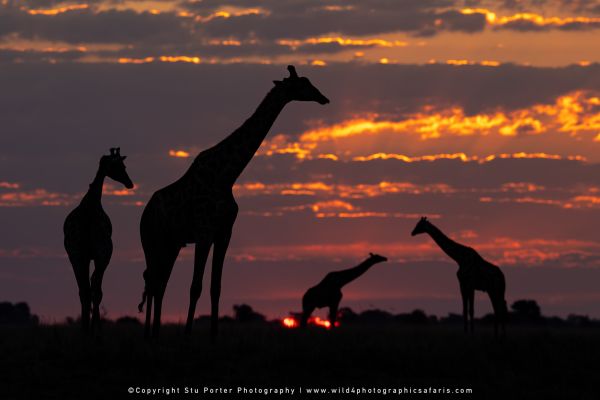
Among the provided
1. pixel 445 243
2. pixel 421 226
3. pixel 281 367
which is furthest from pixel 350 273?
pixel 281 367

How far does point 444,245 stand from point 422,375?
37.7ft

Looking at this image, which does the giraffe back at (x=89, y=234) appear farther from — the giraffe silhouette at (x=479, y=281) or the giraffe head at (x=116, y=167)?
the giraffe silhouette at (x=479, y=281)

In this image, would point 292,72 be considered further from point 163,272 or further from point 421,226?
point 421,226

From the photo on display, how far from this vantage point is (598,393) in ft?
69.8

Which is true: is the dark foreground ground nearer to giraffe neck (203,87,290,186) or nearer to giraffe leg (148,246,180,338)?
giraffe leg (148,246,180,338)

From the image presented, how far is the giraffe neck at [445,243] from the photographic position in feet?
106

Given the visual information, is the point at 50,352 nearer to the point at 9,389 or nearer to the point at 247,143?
the point at 9,389

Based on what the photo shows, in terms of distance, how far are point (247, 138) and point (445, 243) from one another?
11.0 m

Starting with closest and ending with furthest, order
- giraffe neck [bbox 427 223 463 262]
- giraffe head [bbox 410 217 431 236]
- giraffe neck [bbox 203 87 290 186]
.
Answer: giraffe neck [bbox 203 87 290 186], giraffe neck [bbox 427 223 463 262], giraffe head [bbox 410 217 431 236]

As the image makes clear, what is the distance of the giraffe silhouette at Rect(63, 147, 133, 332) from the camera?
985 inches

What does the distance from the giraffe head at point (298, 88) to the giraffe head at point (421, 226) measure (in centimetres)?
1153

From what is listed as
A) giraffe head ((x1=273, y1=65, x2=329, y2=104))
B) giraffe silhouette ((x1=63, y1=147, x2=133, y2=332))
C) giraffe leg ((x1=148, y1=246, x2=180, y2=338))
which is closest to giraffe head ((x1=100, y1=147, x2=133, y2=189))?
giraffe silhouette ((x1=63, y1=147, x2=133, y2=332))

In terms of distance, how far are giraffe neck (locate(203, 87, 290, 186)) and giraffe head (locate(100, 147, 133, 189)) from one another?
2928 millimetres

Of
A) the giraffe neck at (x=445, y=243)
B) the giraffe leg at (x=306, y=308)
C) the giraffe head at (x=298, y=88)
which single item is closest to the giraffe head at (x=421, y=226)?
the giraffe neck at (x=445, y=243)
